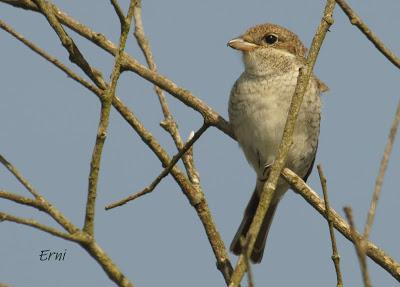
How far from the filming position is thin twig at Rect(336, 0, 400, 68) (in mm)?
2877

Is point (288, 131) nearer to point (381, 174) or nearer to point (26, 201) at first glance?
point (381, 174)

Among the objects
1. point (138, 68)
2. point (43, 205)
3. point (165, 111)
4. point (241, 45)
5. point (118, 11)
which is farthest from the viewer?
point (241, 45)

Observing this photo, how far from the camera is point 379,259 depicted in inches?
114

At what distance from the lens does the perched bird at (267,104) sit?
16.5 ft

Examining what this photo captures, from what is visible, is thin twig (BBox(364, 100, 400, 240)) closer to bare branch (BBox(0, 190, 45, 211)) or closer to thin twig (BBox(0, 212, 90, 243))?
thin twig (BBox(0, 212, 90, 243))

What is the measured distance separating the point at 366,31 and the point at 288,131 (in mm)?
710

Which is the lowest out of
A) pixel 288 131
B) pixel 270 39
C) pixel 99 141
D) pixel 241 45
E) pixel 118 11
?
pixel 99 141

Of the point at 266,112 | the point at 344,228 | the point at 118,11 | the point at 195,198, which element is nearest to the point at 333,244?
the point at 344,228

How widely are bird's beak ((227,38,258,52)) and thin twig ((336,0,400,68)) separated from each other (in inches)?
93.3

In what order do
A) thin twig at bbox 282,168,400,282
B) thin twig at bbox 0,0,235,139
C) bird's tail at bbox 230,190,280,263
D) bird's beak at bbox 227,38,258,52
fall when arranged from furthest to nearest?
bird's tail at bbox 230,190,280,263 → bird's beak at bbox 227,38,258,52 → thin twig at bbox 0,0,235,139 → thin twig at bbox 282,168,400,282

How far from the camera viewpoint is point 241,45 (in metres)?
5.29

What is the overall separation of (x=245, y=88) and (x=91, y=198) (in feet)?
9.66

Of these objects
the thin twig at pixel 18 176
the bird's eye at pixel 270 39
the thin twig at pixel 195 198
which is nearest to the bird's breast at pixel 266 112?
the bird's eye at pixel 270 39

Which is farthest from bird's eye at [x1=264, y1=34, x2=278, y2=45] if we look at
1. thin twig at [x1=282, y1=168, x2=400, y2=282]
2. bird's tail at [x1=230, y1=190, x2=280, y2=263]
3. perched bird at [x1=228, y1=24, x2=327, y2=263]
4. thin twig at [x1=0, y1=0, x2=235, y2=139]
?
thin twig at [x1=282, y1=168, x2=400, y2=282]
